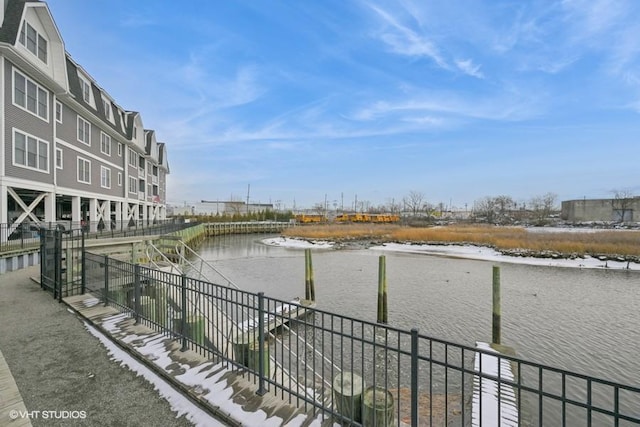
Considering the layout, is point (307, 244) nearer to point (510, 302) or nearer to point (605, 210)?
point (510, 302)

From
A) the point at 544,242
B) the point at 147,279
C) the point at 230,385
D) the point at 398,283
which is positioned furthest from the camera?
the point at 544,242

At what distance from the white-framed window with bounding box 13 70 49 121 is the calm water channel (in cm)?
1386

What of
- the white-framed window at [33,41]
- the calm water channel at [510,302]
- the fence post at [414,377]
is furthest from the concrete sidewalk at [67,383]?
the white-framed window at [33,41]

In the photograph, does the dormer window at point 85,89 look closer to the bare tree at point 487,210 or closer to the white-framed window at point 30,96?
the white-framed window at point 30,96

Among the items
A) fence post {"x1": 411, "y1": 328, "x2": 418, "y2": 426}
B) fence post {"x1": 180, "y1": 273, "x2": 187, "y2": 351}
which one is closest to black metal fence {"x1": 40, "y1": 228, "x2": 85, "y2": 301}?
fence post {"x1": 180, "y1": 273, "x2": 187, "y2": 351}

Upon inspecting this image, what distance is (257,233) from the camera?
67.1 m

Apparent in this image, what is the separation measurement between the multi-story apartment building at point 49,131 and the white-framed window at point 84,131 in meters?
0.07

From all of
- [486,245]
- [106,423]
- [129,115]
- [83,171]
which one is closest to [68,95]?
[83,171]

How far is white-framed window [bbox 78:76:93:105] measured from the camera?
76.0ft

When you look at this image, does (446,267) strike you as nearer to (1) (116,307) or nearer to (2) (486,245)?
(2) (486,245)

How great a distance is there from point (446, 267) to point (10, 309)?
23.7m

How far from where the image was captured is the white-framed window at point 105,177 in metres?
26.0

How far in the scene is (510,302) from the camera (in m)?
14.4

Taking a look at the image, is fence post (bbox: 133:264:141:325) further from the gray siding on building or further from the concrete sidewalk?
the gray siding on building
